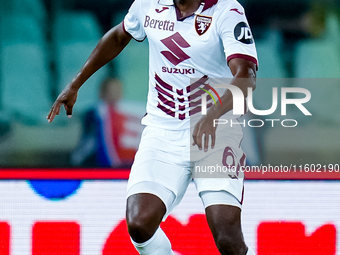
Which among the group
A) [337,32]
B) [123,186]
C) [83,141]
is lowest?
[123,186]

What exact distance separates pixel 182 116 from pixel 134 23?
59 centimetres

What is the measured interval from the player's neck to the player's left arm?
0.35m

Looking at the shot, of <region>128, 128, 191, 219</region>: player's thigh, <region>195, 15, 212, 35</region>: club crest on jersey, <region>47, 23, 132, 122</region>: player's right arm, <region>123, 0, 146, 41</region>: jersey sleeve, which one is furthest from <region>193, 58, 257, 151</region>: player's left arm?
<region>47, 23, 132, 122</region>: player's right arm

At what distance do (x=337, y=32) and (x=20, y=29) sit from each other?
196cm

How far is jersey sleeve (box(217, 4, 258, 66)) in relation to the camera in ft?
6.05

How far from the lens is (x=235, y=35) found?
1.88 metres

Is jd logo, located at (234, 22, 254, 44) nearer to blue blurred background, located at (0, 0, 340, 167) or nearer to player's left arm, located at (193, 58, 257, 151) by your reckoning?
player's left arm, located at (193, 58, 257, 151)

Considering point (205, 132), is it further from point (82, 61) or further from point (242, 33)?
point (82, 61)

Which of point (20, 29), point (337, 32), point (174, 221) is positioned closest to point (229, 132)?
point (174, 221)

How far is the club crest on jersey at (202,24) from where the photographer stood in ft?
6.45

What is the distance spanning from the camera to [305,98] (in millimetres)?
→ 2600

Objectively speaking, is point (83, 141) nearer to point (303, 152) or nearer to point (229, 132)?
point (229, 132)

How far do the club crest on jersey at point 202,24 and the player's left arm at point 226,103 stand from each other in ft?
0.75

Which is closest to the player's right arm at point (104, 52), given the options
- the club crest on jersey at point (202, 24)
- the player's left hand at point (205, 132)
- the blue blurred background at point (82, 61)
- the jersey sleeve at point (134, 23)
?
the jersey sleeve at point (134, 23)
